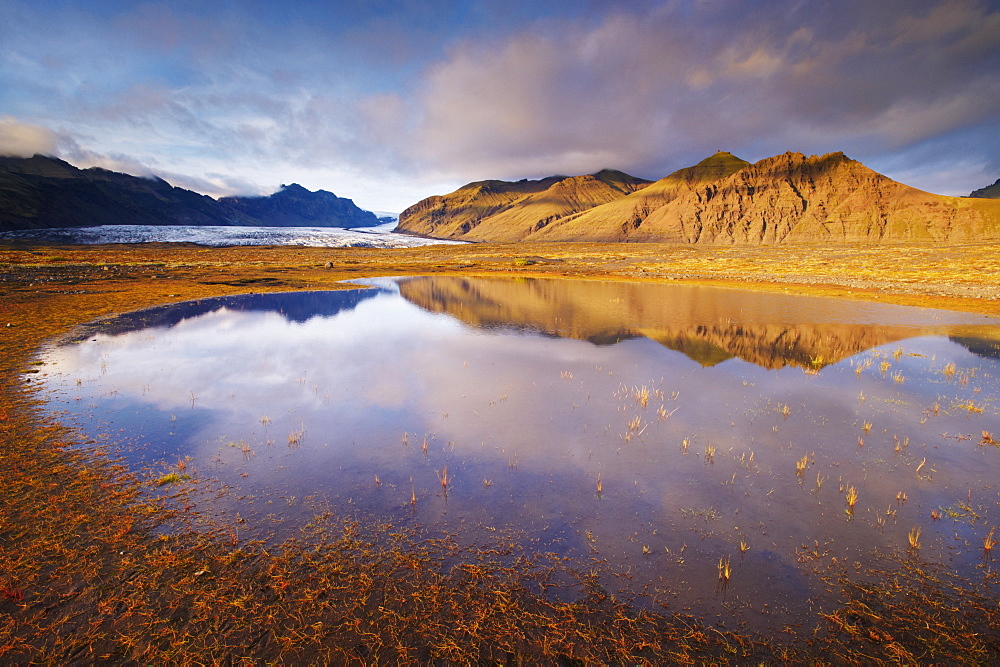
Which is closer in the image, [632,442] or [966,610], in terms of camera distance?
[966,610]

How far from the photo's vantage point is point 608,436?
37.9 feet

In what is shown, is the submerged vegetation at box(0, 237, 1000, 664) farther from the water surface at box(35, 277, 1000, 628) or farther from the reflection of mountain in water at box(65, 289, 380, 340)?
the reflection of mountain in water at box(65, 289, 380, 340)

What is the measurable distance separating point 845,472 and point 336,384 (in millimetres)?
15320

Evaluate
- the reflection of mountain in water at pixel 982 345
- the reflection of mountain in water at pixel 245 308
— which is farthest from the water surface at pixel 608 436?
the reflection of mountain in water at pixel 245 308

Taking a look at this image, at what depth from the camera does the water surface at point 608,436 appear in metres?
7.37

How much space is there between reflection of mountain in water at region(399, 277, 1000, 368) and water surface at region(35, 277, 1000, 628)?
371 millimetres

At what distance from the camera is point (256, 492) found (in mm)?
8680

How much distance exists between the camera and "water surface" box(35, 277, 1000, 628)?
7371mm

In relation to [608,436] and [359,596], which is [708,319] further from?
[359,596]

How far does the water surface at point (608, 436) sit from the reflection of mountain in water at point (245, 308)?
781 mm

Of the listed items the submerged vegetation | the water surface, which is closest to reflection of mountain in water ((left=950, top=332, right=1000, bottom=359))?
the water surface

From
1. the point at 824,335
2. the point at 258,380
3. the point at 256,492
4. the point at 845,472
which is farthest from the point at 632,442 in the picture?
the point at 824,335

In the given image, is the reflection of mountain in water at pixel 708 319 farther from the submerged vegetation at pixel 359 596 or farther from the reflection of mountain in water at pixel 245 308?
the submerged vegetation at pixel 359 596

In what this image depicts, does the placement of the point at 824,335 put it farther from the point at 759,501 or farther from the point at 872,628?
the point at 872,628
